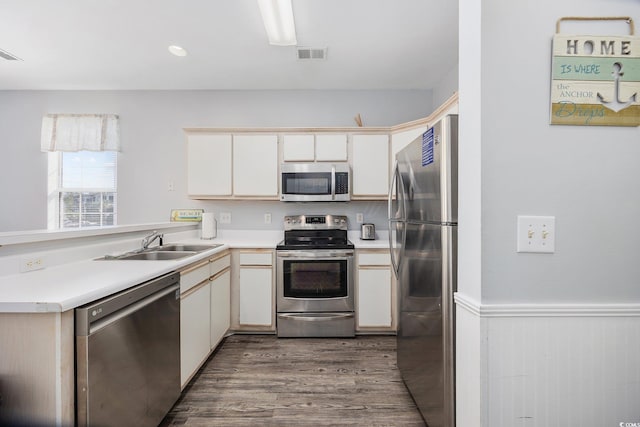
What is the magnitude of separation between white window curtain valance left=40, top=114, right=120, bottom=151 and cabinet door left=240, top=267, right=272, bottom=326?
7.81 feet

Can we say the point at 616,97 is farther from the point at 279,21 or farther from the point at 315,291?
the point at 315,291

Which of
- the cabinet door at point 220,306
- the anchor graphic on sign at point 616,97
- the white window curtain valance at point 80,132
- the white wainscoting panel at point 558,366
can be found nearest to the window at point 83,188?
the white window curtain valance at point 80,132

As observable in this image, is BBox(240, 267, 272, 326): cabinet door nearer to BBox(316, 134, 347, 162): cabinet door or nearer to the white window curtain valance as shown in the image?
BBox(316, 134, 347, 162): cabinet door

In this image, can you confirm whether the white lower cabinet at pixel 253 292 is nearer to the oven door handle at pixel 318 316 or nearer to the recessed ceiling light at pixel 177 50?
the oven door handle at pixel 318 316

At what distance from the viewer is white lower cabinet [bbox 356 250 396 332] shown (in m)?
2.85

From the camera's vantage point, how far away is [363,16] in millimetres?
2176

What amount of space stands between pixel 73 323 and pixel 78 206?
3378mm

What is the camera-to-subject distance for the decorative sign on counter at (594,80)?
0.95 meters

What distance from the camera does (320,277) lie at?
2.82 m

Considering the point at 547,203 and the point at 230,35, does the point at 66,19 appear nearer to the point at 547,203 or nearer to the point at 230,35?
the point at 230,35

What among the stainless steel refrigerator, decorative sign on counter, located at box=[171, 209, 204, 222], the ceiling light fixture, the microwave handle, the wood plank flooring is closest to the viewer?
the stainless steel refrigerator

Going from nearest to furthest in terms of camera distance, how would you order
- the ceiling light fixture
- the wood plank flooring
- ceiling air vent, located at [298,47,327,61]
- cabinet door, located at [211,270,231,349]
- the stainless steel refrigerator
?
the stainless steel refrigerator → the wood plank flooring → the ceiling light fixture → cabinet door, located at [211,270,231,349] → ceiling air vent, located at [298,47,327,61]

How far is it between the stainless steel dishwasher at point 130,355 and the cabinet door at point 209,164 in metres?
1.59

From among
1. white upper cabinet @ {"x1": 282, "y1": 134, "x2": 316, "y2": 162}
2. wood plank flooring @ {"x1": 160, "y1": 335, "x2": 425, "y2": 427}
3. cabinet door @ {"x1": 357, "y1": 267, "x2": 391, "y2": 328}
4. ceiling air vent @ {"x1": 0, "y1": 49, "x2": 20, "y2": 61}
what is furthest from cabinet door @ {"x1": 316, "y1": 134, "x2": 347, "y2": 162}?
ceiling air vent @ {"x1": 0, "y1": 49, "x2": 20, "y2": 61}
